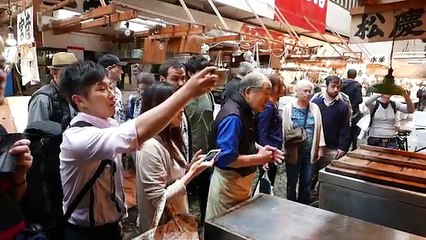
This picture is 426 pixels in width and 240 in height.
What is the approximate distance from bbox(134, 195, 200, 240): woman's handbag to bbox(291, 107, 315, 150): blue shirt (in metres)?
2.66

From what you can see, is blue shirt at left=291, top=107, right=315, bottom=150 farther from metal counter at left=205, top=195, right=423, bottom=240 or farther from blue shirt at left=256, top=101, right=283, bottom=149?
metal counter at left=205, top=195, right=423, bottom=240

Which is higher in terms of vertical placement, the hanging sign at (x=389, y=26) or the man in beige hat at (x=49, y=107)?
the hanging sign at (x=389, y=26)

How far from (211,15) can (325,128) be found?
5845 mm

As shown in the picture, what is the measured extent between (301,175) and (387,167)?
6.28 feet

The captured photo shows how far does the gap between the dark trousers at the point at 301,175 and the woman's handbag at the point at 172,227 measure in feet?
8.72

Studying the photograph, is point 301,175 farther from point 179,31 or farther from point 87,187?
point 87,187

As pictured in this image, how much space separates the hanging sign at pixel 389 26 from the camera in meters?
2.41

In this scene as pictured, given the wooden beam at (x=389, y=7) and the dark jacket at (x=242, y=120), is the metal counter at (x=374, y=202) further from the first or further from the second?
the wooden beam at (x=389, y=7)

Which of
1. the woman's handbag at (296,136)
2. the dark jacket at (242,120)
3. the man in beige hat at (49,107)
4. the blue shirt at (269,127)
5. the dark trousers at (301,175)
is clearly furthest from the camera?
the dark trousers at (301,175)

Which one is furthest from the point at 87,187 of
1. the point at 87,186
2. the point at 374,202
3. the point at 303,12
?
the point at 303,12

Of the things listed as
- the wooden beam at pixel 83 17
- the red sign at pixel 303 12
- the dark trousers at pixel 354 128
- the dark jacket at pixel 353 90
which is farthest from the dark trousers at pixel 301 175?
the red sign at pixel 303 12

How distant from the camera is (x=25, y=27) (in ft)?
9.73

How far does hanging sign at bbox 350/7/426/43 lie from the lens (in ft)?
7.92

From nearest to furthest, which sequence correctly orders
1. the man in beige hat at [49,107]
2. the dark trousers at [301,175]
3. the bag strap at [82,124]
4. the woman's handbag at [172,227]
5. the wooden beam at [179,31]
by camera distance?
the bag strap at [82,124] → the woman's handbag at [172,227] → the man in beige hat at [49,107] → the dark trousers at [301,175] → the wooden beam at [179,31]
